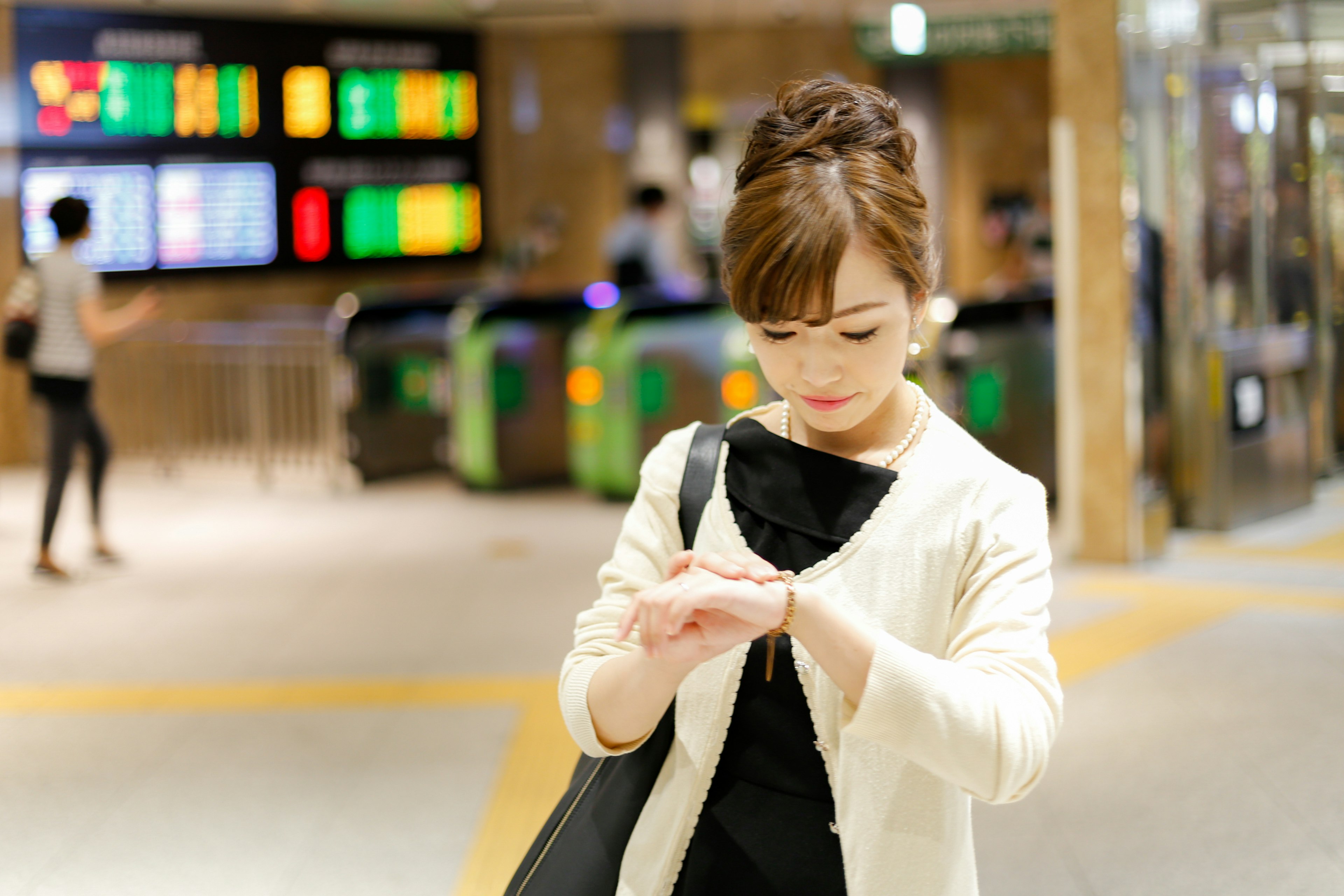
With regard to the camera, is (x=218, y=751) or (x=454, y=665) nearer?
(x=218, y=751)

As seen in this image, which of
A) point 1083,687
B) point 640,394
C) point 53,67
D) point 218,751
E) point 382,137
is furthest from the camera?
point 382,137

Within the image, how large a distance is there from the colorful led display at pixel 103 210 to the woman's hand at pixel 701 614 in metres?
8.76

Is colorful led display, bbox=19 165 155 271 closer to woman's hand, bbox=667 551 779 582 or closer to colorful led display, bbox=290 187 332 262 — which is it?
colorful led display, bbox=290 187 332 262

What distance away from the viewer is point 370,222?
35.6ft

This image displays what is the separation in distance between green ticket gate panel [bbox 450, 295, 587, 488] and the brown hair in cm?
685

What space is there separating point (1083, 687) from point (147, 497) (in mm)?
5866

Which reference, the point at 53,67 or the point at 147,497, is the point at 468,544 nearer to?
the point at 147,497

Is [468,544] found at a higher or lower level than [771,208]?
lower

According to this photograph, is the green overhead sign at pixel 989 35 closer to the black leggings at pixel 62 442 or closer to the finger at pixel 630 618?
the black leggings at pixel 62 442

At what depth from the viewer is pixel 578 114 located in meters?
13.0

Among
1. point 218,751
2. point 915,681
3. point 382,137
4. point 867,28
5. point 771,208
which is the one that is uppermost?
point 867,28

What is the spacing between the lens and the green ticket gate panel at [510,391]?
26.4 feet

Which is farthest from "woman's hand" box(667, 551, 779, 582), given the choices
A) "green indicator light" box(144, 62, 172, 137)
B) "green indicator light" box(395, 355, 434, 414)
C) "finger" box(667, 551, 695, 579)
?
"green indicator light" box(144, 62, 172, 137)

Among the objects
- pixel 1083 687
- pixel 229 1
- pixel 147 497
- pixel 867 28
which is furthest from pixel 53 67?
pixel 1083 687
